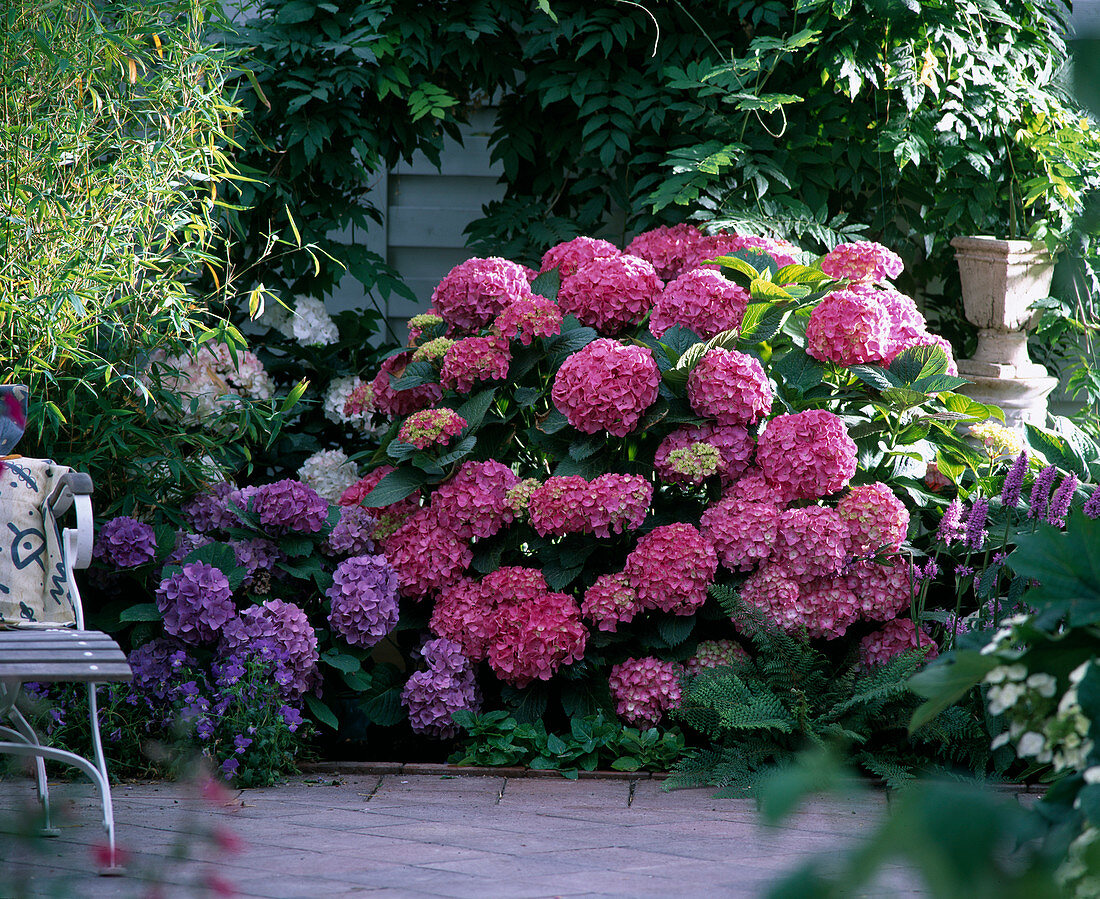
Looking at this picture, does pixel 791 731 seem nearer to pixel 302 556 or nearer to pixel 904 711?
pixel 904 711

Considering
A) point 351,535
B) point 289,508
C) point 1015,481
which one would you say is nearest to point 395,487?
point 351,535

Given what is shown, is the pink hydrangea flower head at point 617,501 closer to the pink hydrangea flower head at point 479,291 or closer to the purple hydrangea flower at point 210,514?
the pink hydrangea flower head at point 479,291

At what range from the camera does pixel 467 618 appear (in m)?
3.17

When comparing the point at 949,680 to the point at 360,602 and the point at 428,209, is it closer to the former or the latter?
the point at 360,602

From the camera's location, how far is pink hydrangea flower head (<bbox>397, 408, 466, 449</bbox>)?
3.29 m

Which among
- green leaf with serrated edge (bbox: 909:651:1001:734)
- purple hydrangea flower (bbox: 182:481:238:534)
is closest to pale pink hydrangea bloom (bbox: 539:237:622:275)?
purple hydrangea flower (bbox: 182:481:238:534)

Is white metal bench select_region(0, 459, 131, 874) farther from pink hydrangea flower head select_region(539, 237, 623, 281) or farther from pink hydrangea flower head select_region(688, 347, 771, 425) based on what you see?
pink hydrangea flower head select_region(539, 237, 623, 281)

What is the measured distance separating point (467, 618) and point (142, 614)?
2.93 feet

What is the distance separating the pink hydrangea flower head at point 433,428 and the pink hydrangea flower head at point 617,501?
1.57 ft

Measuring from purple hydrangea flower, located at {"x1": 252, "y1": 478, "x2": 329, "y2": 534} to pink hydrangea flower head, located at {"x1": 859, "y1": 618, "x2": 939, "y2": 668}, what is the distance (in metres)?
1.62

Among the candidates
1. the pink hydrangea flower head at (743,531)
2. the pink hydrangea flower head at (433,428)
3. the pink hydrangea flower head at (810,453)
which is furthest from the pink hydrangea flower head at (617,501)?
the pink hydrangea flower head at (433,428)

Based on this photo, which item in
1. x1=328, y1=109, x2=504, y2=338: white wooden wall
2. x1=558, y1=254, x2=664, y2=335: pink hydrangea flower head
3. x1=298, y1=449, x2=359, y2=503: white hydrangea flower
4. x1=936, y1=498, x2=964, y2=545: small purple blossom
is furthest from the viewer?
x1=328, y1=109, x2=504, y2=338: white wooden wall

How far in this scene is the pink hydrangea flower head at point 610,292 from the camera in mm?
3473

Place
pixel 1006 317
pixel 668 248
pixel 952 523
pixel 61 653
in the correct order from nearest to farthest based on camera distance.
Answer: pixel 61 653
pixel 952 523
pixel 668 248
pixel 1006 317
